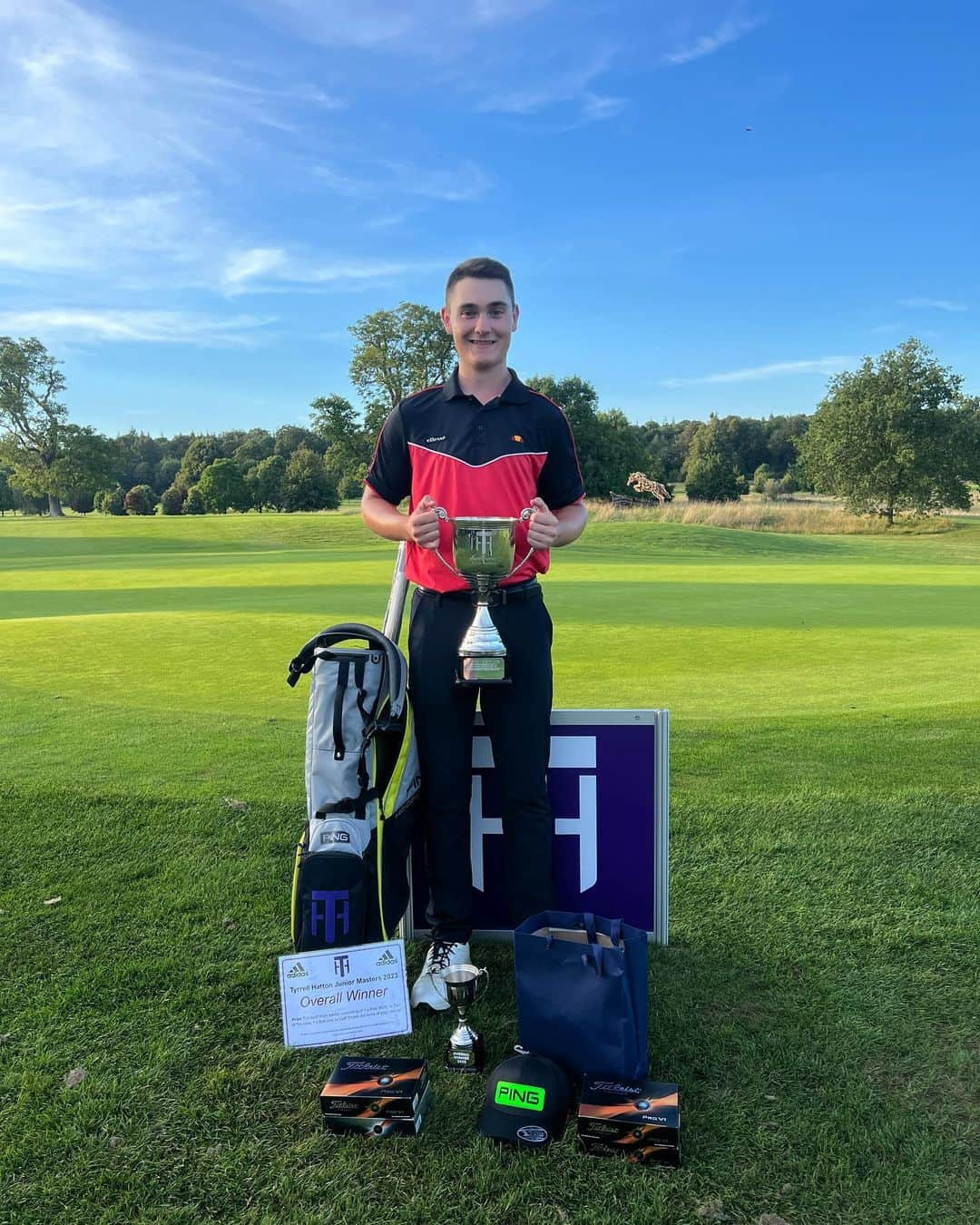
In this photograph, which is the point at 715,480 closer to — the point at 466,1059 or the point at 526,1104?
the point at 466,1059

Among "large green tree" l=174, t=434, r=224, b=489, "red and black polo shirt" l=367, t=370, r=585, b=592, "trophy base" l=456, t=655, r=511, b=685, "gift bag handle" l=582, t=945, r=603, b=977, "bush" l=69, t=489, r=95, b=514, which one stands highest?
"large green tree" l=174, t=434, r=224, b=489

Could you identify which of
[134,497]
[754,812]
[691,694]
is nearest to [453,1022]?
[754,812]

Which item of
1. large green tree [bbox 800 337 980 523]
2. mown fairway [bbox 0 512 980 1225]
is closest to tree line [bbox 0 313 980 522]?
large green tree [bbox 800 337 980 523]

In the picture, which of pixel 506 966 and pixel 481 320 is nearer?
pixel 481 320

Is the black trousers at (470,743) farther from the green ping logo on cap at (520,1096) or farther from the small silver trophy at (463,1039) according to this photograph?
the green ping logo on cap at (520,1096)

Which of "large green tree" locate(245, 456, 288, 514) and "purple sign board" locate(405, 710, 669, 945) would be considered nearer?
"purple sign board" locate(405, 710, 669, 945)

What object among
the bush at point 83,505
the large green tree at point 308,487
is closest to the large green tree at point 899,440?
the large green tree at point 308,487

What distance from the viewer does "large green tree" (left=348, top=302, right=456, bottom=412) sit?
50750 mm

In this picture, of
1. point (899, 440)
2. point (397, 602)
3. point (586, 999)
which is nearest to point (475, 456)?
point (397, 602)

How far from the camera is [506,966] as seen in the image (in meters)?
2.88

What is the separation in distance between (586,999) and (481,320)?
1.85 metres

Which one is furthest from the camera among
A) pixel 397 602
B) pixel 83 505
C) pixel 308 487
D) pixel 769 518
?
pixel 83 505

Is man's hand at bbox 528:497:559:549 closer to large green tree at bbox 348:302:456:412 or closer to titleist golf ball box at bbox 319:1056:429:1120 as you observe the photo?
titleist golf ball box at bbox 319:1056:429:1120

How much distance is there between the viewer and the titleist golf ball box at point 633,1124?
195 centimetres
